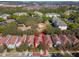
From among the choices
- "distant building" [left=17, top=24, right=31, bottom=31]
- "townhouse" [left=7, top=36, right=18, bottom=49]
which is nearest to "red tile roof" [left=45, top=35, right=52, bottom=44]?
"distant building" [left=17, top=24, right=31, bottom=31]

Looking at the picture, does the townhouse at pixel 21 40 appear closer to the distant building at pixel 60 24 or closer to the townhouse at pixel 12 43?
the townhouse at pixel 12 43

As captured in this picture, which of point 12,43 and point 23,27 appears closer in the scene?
point 12,43

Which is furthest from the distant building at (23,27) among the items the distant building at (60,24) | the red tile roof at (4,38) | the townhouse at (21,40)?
the distant building at (60,24)

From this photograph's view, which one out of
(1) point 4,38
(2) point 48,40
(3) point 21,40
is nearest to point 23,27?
(3) point 21,40

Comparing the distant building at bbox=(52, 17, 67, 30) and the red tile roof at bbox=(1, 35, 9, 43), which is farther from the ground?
the distant building at bbox=(52, 17, 67, 30)

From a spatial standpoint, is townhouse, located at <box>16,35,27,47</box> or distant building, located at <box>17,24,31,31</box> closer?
townhouse, located at <box>16,35,27,47</box>

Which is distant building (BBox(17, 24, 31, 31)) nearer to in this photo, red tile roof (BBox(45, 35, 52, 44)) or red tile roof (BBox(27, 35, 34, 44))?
red tile roof (BBox(27, 35, 34, 44))

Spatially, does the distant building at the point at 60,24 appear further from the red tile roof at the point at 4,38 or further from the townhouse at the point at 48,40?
the red tile roof at the point at 4,38

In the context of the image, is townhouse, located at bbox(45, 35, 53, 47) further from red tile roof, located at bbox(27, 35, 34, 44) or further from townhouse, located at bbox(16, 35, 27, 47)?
townhouse, located at bbox(16, 35, 27, 47)

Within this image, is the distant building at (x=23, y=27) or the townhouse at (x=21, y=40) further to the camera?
the distant building at (x=23, y=27)

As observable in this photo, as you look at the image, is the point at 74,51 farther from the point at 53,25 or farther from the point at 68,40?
the point at 53,25

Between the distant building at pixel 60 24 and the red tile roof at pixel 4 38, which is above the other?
the distant building at pixel 60 24

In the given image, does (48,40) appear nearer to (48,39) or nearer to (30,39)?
(48,39)
